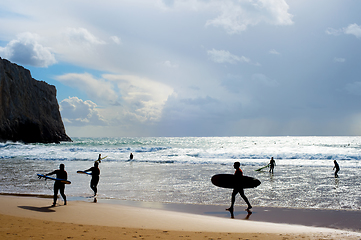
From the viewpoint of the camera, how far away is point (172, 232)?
6.93 metres

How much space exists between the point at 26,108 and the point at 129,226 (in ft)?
229

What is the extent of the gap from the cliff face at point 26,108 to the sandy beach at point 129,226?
2321 inches

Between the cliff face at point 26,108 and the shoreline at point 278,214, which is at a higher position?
the cliff face at point 26,108

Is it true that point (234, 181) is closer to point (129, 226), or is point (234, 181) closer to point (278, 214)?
point (278, 214)

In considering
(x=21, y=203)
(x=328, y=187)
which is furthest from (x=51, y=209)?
(x=328, y=187)

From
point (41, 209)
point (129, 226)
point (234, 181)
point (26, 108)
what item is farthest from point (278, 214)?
point (26, 108)

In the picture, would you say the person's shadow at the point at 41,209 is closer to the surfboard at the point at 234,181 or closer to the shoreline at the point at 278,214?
the shoreline at the point at 278,214

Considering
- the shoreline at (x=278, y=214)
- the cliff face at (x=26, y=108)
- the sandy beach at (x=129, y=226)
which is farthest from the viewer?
the cliff face at (x=26, y=108)

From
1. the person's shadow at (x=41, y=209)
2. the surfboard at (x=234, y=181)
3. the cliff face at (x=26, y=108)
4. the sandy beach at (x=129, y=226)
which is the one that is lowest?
the person's shadow at (x=41, y=209)

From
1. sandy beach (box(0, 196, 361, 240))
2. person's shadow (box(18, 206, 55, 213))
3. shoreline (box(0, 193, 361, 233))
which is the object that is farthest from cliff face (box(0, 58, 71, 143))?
sandy beach (box(0, 196, 361, 240))

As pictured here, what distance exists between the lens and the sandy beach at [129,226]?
6523 mm

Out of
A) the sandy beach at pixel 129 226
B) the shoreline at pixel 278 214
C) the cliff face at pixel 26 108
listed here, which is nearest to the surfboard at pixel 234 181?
the shoreline at pixel 278 214

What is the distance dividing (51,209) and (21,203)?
183cm

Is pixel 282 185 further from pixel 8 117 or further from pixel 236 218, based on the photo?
pixel 8 117
